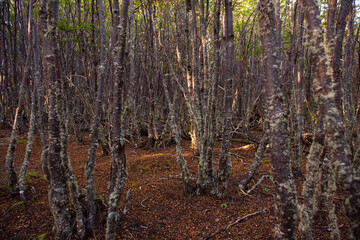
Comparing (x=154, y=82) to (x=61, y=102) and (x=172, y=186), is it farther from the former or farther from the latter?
(x=61, y=102)

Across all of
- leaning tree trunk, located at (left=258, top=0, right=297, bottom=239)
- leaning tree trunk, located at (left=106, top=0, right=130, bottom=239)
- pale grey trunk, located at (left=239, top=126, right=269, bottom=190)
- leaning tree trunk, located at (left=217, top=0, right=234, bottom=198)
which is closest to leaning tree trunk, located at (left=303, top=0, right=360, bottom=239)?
leaning tree trunk, located at (left=258, top=0, right=297, bottom=239)

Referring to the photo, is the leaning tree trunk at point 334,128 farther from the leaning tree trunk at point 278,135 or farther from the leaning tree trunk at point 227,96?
the leaning tree trunk at point 227,96

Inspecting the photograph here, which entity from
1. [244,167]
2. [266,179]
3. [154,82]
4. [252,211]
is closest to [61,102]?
[252,211]

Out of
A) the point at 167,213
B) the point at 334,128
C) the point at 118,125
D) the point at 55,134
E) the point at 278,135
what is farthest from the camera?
the point at 167,213

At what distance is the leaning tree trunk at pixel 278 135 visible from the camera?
1558 millimetres

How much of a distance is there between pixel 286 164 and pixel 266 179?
2951 millimetres

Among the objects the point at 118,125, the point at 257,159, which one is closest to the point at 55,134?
the point at 118,125

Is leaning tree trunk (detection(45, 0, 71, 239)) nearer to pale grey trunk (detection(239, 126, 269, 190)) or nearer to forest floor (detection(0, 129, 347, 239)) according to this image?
forest floor (detection(0, 129, 347, 239))

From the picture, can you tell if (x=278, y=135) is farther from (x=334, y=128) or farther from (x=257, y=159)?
(x=257, y=159)

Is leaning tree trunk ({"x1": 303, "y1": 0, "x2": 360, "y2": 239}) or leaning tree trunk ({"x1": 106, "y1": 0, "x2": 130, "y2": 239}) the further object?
leaning tree trunk ({"x1": 106, "y1": 0, "x2": 130, "y2": 239})

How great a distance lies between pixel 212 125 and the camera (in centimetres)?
344

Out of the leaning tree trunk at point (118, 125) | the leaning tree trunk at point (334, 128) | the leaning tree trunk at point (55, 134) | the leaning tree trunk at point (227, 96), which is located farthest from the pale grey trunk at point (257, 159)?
the leaning tree trunk at point (55, 134)

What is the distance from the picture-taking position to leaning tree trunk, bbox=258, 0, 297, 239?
61.3 inches

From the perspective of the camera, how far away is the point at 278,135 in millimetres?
1580
